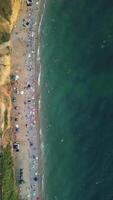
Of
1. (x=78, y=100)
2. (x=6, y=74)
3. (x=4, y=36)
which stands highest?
(x=4, y=36)

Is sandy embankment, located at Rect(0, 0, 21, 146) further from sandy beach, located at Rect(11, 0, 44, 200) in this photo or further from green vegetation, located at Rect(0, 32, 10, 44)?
sandy beach, located at Rect(11, 0, 44, 200)

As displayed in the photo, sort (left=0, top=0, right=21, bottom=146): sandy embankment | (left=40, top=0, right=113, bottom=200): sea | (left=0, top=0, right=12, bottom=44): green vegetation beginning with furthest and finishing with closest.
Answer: (left=0, top=0, right=21, bottom=146): sandy embankment
(left=40, top=0, right=113, bottom=200): sea
(left=0, top=0, right=12, bottom=44): green vegetation

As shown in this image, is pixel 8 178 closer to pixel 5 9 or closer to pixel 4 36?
pixel 4 36

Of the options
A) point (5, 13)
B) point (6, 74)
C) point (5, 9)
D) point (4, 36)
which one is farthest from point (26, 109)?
point (5, 9)

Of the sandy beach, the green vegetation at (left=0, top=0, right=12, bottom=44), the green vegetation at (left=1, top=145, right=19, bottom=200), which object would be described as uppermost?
the green vegetation at (left=0, top=0, right=12, bottom=44)

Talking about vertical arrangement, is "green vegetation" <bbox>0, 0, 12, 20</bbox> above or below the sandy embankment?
above

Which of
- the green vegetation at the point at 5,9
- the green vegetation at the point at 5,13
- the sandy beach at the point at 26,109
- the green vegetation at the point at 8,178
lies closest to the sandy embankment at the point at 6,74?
the green vegetation at the point at 5,13

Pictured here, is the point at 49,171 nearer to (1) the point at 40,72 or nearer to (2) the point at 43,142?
(2) the point at 43,142

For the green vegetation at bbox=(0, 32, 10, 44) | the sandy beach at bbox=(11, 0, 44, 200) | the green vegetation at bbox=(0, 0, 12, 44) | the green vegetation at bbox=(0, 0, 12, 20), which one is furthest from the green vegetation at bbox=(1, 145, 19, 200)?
the green vegetation at bbox=(0, 0, 12, 20)
